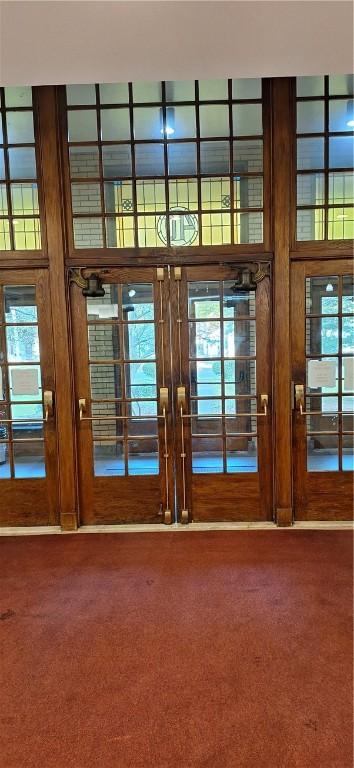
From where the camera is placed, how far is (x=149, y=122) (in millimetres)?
3162

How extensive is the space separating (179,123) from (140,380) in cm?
185

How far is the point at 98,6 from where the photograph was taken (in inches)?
83.1

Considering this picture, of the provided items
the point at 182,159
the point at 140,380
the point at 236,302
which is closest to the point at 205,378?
the point at 140,380

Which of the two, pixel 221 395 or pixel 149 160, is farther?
pixel 221 395

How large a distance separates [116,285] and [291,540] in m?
2.18

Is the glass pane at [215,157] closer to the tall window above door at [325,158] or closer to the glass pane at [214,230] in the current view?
the glass pane at [214,230]

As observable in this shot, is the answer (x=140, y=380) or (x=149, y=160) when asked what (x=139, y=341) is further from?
(x=149, y=160)

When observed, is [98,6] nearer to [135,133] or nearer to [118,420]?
[135,133]

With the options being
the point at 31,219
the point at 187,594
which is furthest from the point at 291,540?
the point at 31,219

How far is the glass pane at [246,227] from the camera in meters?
3.20

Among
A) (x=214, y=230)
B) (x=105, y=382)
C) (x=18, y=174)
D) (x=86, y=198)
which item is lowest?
(x=105, y=382)

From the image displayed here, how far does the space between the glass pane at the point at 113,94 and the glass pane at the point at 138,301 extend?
Result: 4.20 feet

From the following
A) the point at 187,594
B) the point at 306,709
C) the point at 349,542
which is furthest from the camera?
the point at 349,542

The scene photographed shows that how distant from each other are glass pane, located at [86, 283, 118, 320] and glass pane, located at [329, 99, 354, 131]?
195cm
